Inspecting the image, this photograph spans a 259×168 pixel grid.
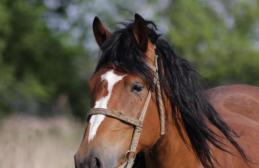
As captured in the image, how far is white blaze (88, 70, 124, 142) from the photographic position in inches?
158

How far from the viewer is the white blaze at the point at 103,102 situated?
402cm

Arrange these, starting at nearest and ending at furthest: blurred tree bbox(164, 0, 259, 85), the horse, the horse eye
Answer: the horse
the horse eye
blurred tree bbox(164, 0, 259, 85)

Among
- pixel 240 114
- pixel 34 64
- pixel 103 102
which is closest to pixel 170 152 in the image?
pixel 103 102

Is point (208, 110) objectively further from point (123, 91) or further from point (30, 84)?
point (30, 84)

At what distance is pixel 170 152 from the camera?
4516mm

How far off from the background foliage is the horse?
23.1 m

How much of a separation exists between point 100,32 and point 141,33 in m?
0.38

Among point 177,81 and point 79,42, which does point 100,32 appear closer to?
point 177,81

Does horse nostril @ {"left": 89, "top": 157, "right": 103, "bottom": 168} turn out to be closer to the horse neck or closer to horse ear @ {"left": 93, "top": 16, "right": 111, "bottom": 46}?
the horse neck

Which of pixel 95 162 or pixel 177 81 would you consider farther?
pixel 177 81

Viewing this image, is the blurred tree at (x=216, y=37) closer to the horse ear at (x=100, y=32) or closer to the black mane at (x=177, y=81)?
the black mane at (x=177, y=81)

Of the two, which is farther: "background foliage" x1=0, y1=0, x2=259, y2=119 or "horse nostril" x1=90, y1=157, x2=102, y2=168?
"background foliage" x1=0, y1=0, x2=259, y2=119

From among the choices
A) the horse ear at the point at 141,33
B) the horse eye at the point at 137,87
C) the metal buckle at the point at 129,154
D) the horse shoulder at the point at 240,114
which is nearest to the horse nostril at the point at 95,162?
the metal buckle at the point at 129,154

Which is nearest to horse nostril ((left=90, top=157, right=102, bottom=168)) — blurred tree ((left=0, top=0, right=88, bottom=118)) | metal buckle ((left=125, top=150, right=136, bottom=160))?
metal buckle ((left=125, top=150, right=136, bottom=160))
